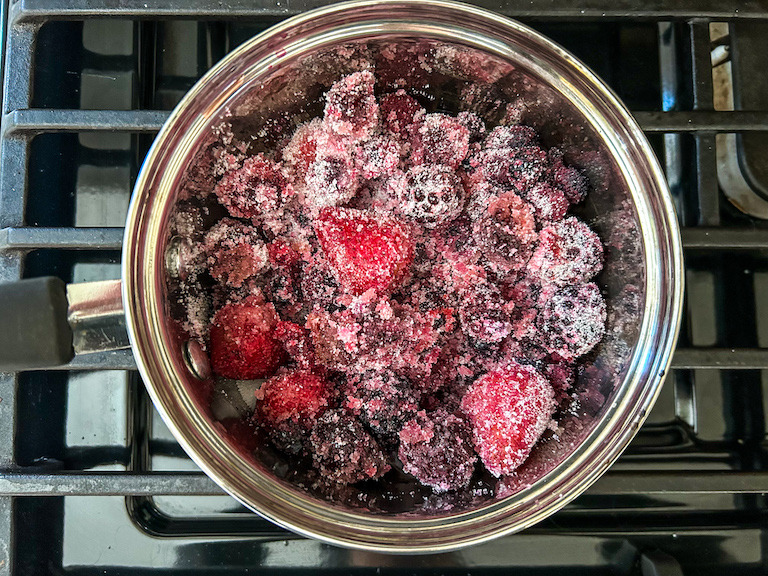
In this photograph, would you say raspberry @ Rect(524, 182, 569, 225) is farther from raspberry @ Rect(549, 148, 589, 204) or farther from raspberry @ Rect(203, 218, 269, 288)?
raspberry @ Rect(203, 218, 269, 288)

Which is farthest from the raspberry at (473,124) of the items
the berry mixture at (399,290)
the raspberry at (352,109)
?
the raspberry at (352,109)

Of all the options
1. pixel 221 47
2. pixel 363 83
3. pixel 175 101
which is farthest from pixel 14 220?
pixel 363 83

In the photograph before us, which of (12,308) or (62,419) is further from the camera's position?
(62,419)

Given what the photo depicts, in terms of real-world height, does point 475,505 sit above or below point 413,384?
below

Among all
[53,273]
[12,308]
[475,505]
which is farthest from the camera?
[53,273]

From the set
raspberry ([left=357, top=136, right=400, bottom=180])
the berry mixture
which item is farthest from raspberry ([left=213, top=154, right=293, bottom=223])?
raspberry ([left=357, top=136, right=400, bottom=180])

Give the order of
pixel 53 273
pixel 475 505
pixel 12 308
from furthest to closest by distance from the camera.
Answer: pixel 53 273, pixel 475 505, pixel 12 308

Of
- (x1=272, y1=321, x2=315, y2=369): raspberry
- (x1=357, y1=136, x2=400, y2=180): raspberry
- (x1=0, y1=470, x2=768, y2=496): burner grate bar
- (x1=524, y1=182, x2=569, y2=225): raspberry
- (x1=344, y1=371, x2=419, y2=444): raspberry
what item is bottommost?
(x1=0, y1=470, x2=768, y2=496): burner grate bar

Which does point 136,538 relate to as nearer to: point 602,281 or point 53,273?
point 53,273
